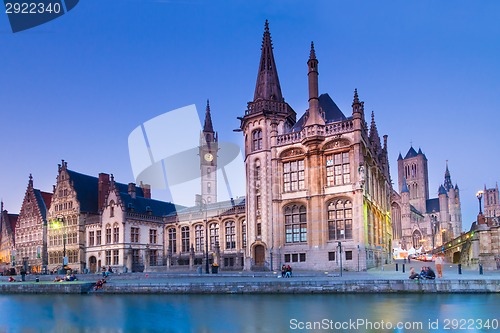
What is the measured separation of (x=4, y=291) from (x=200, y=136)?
5291 centimetres

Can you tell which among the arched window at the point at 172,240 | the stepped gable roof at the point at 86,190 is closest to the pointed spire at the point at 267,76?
the arched window at the point at 172,240

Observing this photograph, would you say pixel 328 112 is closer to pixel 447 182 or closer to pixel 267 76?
pixel 267 76

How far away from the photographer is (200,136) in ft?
283

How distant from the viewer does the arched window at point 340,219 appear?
40.9 m

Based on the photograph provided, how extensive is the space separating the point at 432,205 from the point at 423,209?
3.26 meters

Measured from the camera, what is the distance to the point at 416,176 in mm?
166625

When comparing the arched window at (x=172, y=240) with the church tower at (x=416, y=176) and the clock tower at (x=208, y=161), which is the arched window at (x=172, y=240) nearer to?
the clock tower at (x=208, y=161)

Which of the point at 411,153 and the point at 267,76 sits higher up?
the point at 411,153

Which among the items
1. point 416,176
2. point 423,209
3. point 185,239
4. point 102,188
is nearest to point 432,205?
point 423,209

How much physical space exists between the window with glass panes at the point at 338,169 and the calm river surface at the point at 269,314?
18619 mm

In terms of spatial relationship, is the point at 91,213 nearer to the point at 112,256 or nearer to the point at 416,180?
the point at 112,256

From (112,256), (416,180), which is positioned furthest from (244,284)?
(416,180)

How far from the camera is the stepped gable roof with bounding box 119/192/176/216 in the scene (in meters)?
64.0

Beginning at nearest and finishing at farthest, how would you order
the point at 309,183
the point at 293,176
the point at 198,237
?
1. the point at 309,183
2. the point at 293,176
3. the point at 198,237
